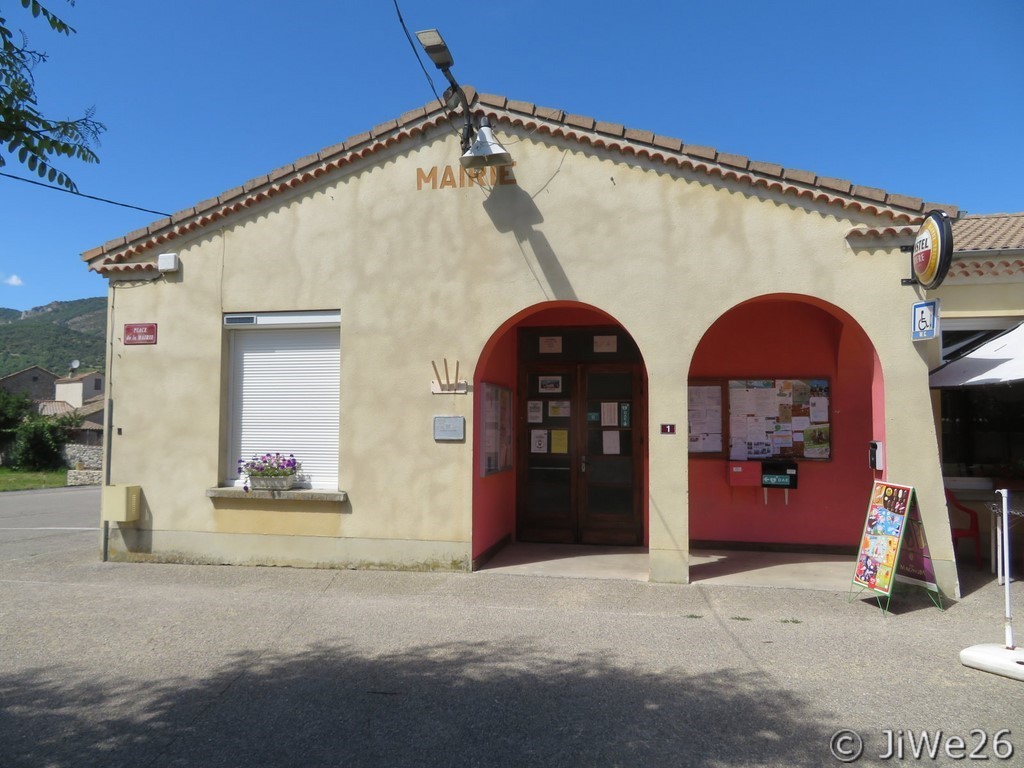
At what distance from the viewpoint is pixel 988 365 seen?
7855mm

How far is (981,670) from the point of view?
16.9ft

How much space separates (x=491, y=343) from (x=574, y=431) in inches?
92.3

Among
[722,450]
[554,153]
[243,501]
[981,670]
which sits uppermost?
[554,153]

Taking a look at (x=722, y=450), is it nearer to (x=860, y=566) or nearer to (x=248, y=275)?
(x=860, y=566)

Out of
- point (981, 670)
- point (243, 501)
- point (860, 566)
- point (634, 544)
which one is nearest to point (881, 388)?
point (860, 566)

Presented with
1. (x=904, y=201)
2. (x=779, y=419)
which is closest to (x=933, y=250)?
(x=904, y=201)

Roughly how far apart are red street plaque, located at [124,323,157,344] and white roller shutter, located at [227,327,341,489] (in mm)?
1031

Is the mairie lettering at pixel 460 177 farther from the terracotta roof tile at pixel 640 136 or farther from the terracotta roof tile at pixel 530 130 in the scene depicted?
the terracotta roof tile at pixel 640 136

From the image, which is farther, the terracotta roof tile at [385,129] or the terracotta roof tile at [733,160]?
the terracotta roof tile at [385,129]

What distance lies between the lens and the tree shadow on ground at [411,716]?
381cm

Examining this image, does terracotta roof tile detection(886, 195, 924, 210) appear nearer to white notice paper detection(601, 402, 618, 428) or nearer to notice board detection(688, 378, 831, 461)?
notice board detection(688, 378, 831, 461)

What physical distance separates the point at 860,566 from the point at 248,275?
25.6ft

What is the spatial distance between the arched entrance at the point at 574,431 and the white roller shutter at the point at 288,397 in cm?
233

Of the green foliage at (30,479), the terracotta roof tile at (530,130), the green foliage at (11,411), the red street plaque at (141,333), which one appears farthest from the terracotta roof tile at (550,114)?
the green foliage at (11,411)
